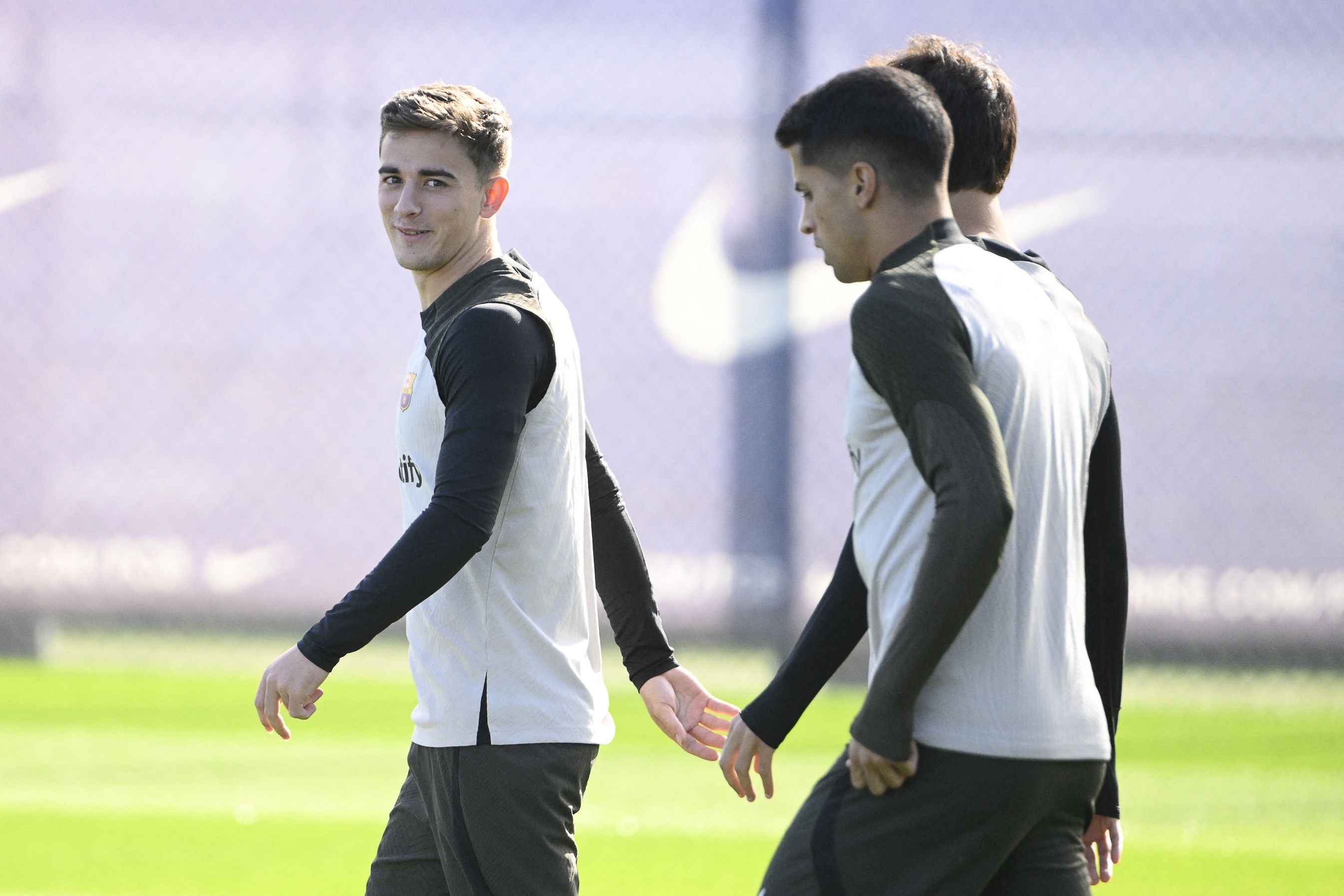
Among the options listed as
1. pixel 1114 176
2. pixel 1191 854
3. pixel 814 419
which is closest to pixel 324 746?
pixel 814 419

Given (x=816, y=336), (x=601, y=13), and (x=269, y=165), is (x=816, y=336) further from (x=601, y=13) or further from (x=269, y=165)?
(x=269, y=165)

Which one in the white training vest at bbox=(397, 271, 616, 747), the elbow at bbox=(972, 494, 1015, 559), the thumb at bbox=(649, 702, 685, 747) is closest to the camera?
the elbow at bbox=(972, 494, 1015, 559)

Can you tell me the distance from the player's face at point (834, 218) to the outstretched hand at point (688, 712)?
915 mm

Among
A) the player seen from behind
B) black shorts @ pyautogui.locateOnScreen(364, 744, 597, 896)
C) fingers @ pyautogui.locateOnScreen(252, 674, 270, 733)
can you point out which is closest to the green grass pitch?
black shorts @ pyautogui.locateOnScreen(364, 744, 597, 896)

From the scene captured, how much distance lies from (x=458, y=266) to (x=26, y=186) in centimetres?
534

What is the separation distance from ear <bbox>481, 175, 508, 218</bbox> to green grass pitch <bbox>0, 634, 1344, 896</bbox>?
6.81 ft

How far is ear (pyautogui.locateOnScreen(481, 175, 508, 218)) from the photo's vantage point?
92.4 inches

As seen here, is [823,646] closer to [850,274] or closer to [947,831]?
[947,831]

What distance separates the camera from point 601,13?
689 centimetres

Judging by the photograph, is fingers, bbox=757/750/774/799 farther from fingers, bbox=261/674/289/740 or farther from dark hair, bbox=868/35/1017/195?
dark hair, bbox=868/35/1017/195

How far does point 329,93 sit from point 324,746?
3076mm

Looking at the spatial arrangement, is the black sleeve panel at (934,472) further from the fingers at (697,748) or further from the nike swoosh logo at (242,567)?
the nike swoosh logo at (242,567)

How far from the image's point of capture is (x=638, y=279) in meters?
6.73

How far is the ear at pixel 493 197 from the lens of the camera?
92.4 inches
